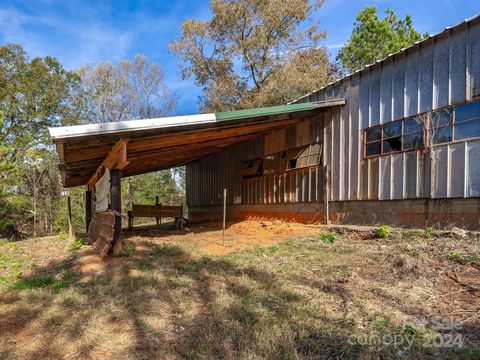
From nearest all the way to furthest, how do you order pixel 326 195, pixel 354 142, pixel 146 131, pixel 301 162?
pixel 146 131
pixel 354 142
pixel 326 195
pixel 301 162

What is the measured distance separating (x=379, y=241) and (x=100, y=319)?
5.85 metres

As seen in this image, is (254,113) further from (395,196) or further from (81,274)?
(81,274)

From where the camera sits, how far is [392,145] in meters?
8.45

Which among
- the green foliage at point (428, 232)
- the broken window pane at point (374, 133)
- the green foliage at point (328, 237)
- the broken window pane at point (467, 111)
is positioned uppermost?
the broken window pane at point (467, 111)

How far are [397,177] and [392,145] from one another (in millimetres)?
817

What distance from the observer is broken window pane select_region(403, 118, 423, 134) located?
25.8ft

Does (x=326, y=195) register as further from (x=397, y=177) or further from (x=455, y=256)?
(x=455, y=256)

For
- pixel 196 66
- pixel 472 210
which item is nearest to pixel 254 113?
pixel 472 210

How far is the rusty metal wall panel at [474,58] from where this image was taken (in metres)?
6.81

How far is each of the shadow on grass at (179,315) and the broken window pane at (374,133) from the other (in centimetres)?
498

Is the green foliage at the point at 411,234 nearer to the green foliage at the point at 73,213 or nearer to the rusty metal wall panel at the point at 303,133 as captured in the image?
the rusty metal wall panel at the point at 303,133

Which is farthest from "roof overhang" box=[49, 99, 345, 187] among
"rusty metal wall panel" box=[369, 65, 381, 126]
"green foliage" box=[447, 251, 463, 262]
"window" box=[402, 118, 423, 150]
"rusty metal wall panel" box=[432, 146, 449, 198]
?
"green foliage" box=[447, 251, 463, 262]

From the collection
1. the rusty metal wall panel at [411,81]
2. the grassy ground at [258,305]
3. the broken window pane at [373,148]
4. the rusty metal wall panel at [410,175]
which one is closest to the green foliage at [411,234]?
the grassy ground at [258,305]

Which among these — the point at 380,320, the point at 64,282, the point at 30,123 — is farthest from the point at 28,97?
the point at 380,320
